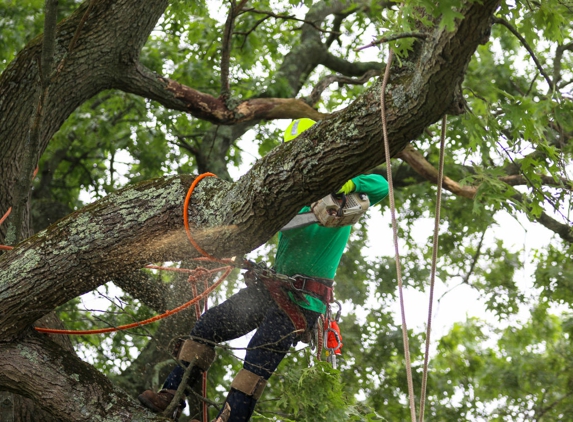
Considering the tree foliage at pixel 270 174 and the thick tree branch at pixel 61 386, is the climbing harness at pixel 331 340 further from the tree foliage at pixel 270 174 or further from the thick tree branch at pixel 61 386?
the thick tree branch at pixel 61 386

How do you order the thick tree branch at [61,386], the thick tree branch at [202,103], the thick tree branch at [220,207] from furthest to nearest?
1. the thick tree branch at [202,103]
2. the thick tree branch at [61,386]
3. the thick tree branch at [220,207]

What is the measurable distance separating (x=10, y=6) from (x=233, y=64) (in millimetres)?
2463

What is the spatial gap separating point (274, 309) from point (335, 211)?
673 mm

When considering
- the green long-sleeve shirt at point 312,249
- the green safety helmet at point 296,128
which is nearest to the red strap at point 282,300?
the green long-sleeve shirt at point 312,249

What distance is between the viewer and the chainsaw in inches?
139

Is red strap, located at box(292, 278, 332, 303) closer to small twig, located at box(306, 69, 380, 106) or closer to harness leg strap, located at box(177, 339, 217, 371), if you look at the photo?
harness leg strap, located at box(177, 339, 217, 371)

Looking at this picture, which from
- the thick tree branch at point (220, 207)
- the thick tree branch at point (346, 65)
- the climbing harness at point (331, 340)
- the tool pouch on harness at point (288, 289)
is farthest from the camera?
the thick tree branch at point (346, 65)

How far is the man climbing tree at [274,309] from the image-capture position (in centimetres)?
367

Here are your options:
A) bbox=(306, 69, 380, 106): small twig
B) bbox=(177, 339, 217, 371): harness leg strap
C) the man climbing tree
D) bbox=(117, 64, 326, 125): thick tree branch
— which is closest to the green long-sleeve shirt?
the man climbing tree

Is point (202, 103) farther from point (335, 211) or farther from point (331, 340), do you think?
point (331, 340)

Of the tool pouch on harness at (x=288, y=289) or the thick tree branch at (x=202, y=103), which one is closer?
the tool pouch on harness at (x=288, y=289)

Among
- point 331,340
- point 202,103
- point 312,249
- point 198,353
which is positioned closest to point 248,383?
point 198,353

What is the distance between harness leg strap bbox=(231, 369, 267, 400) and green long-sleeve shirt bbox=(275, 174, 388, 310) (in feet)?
1.94

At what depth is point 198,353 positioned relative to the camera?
3824 mm
